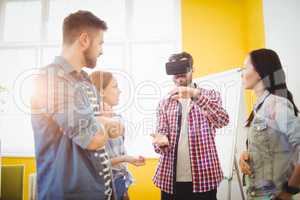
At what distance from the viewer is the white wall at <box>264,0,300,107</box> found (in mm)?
1786

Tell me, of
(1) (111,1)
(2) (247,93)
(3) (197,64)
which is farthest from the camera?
(1) (111,1)

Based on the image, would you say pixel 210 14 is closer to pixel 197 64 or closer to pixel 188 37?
pixel 188 37

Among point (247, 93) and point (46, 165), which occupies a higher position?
point (247, 93)

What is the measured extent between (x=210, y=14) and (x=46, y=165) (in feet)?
7.58

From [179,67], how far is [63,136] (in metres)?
0.85

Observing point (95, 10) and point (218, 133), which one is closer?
point (218, 133)

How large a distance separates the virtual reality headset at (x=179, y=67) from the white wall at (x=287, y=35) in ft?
2.64

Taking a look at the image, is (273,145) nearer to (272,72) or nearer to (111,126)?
(272,72)

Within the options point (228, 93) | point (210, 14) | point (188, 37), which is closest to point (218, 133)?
point (228, 93)

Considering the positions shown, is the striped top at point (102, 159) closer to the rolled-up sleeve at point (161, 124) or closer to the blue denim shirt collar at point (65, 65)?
the blue denim shirt collar at point (65, 65)

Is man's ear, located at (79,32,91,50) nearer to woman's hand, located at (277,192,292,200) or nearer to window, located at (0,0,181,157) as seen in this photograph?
woman's hand, located at (277,192,292,200)

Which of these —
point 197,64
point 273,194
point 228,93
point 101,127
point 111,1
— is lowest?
point 273,194

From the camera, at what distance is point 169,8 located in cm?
272

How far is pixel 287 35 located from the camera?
1.85 metres
